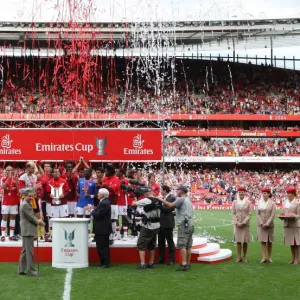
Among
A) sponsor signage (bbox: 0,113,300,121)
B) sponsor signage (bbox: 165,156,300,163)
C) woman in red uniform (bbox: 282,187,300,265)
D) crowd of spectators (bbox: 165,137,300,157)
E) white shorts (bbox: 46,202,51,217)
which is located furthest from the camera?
crowd of spectators (bbox: 165,137,300,157)

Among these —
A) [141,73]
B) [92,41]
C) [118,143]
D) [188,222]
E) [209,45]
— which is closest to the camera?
[188,222]

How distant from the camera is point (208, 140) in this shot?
52.0 metres

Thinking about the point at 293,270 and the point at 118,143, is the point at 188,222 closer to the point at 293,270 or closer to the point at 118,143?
the point at 293,270

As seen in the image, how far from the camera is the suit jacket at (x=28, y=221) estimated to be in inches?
511

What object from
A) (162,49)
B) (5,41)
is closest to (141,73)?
(162,49)

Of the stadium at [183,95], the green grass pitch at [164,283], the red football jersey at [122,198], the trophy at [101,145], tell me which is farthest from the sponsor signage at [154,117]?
the green grass pitch at [164,283]

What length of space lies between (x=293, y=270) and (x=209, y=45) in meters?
37.6

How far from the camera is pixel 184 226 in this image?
1373cm

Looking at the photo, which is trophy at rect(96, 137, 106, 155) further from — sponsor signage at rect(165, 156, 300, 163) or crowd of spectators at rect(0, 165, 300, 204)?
sponsor signage at rect(165, 156, 300, 163)

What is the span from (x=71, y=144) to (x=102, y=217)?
276 centimetres

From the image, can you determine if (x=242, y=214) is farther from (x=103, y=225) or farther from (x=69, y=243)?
(x=69, y=243)

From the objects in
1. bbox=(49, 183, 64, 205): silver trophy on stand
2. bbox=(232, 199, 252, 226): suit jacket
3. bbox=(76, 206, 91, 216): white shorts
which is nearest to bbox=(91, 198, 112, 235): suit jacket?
bbox=(76, 206, 91, 216): white shorts

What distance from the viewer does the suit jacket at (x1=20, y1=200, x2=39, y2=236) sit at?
1298 cm

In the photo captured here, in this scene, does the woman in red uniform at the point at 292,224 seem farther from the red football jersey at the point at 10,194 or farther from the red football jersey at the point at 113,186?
the red football jersey at the point at 10,194
